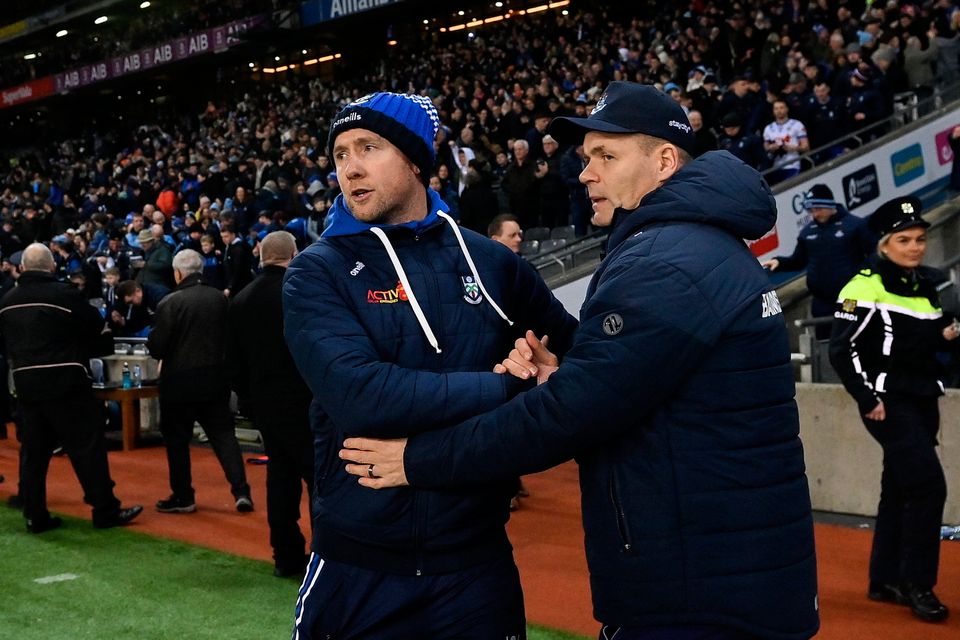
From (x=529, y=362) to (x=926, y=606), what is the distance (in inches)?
141

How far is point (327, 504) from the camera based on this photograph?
2.52 metres

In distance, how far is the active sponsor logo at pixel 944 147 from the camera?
512 inches

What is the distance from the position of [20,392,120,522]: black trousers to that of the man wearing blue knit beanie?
5425 mm

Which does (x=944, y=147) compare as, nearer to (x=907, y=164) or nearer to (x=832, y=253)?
(x=907, y=164)

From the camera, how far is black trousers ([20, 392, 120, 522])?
297 inches

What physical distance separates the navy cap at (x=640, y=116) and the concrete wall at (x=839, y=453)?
5.15 metres

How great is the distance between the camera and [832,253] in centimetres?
950

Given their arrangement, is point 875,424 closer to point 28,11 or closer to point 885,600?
point 885,600

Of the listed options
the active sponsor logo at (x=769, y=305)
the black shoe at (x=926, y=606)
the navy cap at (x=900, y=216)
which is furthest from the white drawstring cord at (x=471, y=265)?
the black shoe at (x=926, y=606)

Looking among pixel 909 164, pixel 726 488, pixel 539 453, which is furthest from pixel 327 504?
pixel 909 164

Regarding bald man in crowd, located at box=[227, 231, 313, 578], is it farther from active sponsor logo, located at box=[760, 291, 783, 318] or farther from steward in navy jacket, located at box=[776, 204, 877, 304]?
steward in navy jacket, located at box=[776, 204, 877, 304]

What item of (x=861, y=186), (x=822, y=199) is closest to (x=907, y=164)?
(x=861, y=186)

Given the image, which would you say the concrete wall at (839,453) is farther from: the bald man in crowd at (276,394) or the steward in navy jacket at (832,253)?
the bald man in crowd at (276,394)

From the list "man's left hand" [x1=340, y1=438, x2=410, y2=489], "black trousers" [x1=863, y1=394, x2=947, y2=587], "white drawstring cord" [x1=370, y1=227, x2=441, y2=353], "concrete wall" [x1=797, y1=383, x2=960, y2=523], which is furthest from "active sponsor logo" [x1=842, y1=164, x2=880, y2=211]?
"man's left hand" [x1=340, y1=438, x2=410, y2=489]
